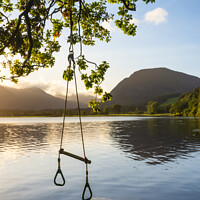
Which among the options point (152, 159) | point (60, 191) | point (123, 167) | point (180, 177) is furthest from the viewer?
point (152, 159)

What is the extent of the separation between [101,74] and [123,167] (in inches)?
624

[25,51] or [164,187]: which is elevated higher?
[25,51]

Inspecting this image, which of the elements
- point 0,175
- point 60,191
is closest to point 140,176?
point 60,191

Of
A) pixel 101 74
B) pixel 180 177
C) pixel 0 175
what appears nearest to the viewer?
pixel 101 74

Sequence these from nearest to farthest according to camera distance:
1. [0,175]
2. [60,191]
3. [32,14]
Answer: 1. [32,14]
2. [60,191]
3. [0,175]

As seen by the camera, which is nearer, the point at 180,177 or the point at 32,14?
the point at 32,14

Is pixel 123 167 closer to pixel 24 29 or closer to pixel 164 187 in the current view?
pixel 164 187

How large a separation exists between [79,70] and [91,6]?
3286mm

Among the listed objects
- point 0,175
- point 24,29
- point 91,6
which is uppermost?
point 91,6

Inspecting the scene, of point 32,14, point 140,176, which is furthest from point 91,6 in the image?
point 140,176

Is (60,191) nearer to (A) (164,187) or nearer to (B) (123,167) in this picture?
(A) (164,187)

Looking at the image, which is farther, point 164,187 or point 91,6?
point 164,187

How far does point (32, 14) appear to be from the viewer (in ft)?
36.9

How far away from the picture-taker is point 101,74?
999 centimetres
